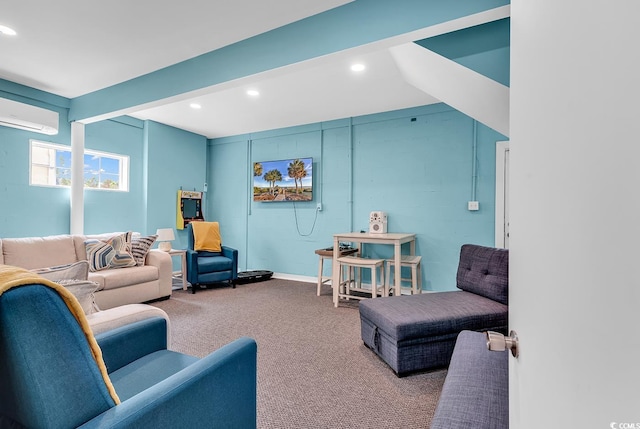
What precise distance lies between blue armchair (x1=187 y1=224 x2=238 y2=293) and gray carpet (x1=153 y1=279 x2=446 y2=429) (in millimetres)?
330

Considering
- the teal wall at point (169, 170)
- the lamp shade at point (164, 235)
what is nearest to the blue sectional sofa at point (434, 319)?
the lamp shade at point (164, 235)

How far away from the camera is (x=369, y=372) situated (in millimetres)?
2193

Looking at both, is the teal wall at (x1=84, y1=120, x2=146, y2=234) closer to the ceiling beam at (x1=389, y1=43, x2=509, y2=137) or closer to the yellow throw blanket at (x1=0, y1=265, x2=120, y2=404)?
the ceiling beam at (x1=389, y1=43, x2=509, y2=137)

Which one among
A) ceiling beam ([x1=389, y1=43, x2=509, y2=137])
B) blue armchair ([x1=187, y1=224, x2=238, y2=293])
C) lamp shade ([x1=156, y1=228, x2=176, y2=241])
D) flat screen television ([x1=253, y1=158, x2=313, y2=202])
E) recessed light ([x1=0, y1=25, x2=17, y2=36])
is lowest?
blue armchair ([x1=187, y1=224, x2=238, y2=293])

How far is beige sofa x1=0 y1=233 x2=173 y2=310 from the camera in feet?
10.3

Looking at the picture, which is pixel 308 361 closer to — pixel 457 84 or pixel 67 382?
pixel 67 382

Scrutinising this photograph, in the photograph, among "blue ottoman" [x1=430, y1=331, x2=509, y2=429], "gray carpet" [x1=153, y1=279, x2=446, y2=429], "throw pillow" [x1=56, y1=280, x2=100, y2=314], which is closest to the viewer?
"blue ottoman" [x1=430, y1=331, x2=509, y2=429]

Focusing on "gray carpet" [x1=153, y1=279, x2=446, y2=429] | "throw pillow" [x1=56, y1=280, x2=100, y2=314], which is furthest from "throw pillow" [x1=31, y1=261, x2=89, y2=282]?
"gray carpet" [x1=153, y1=279, x2=446, y2=429]

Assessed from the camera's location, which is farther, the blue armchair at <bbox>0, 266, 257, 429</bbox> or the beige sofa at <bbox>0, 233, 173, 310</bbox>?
the beige sofa at <bbox>0, 233, 173, 310</bbox>

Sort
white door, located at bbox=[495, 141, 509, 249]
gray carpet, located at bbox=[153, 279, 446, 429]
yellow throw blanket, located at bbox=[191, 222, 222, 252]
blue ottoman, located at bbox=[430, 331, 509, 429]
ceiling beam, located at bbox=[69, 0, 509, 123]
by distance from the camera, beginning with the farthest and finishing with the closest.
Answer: yellow throw blanket, located at bbox=[191, 222, 222, 252] < white door, located at bbox=[495, 141, 509, 249] < ceiling beam, located at bbox=[69, 0, 509, 123] < gray carpet, located at bbox=[153, 279, 446, 429] < blue ottoman, located at bbox=[430, 331, 509, 429]

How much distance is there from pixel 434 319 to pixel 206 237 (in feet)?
12.5

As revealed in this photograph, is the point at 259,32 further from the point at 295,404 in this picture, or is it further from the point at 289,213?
the point at 289,213

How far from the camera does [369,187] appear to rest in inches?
187

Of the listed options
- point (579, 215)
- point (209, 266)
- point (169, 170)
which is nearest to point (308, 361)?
point (579, 215)
